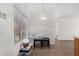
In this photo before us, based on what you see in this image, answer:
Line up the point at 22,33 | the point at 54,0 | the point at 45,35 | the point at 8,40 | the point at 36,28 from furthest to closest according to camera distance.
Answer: the point at 45,35 < the point at 36,28 < the point at 22,33 < the point at 8,40 < the point at 54,0

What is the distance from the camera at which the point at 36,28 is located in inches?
200

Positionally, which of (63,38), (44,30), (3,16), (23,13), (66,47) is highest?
(23,13)

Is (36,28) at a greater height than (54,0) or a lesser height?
A: lesser

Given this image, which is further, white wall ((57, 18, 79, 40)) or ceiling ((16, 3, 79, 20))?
white wall ((57, 18, 79, 40))

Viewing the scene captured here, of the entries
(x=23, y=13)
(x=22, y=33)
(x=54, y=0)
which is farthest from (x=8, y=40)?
(x=54, y=0)

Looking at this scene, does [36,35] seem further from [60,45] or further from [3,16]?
[3,16]

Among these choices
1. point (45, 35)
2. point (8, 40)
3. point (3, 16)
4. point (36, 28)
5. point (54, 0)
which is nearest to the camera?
point (54, 0)

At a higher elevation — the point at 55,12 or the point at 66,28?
the point at 55,12

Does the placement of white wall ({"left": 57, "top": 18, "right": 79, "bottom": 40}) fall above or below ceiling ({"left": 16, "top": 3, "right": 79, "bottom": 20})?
below

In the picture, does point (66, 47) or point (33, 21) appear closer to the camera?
point (33, 21)

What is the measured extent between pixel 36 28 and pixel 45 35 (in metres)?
0.66

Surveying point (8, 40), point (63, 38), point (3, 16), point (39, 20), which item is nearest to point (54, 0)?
point (3, 16)

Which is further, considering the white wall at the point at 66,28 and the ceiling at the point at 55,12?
the white wall at the point at 66,28

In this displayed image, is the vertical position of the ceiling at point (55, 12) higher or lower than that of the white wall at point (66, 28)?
higher
